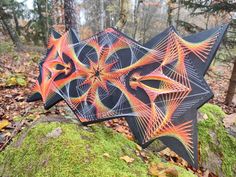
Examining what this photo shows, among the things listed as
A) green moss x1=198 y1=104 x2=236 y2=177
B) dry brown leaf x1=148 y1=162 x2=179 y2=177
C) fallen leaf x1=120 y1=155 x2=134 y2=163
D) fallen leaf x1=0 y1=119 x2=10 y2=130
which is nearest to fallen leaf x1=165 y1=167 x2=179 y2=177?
dry brown leaf x1=148 y1=162 x2=179 y2=177

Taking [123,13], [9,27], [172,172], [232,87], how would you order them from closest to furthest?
[172,172] < [232,87] < [123,13] < [9,27]

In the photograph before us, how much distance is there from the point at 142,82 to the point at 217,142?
2.31 metres

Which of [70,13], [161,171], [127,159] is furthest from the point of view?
[70,13]

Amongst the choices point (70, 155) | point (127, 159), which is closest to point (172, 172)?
point (127, 159)

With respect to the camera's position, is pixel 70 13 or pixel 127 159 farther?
pixel 70 13

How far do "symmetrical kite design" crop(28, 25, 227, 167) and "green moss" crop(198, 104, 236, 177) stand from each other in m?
1.82

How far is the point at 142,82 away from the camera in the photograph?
3115 millimetres

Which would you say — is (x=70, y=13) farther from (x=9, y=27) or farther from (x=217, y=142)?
(x=9, y=27)

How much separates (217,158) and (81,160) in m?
2.71

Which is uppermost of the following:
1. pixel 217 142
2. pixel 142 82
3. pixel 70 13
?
pixel 70 13

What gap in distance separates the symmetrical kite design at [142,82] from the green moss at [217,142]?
182 cm

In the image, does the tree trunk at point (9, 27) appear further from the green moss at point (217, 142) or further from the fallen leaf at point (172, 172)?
the fallen leaf at point (172, 172)

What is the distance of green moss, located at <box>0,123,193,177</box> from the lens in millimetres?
2572

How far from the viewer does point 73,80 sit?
3.61 metres
